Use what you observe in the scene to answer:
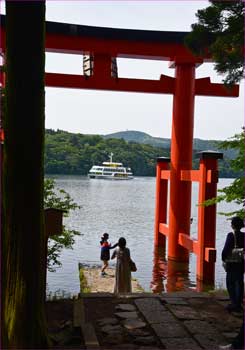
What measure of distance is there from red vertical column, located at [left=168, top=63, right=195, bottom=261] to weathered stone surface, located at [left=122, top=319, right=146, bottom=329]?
330 inches

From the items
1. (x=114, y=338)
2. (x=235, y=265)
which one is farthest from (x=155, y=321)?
(x=235, y=265)

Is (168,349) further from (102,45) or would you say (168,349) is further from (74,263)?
(74,263)

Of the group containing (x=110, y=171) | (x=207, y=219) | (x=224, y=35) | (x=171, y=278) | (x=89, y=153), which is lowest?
(x=171, y=278)

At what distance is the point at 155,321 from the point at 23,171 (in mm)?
2284

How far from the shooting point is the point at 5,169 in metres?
4.25

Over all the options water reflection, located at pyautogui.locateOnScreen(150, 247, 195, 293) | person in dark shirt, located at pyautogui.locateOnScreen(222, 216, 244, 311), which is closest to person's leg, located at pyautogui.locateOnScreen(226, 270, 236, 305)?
person in dark shirt, located at pyautogui.locateOnScreen(222, 216, 244, 311)

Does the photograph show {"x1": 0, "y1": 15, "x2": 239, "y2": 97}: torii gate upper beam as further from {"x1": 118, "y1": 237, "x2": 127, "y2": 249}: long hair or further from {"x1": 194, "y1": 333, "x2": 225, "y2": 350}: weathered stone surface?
{"x1": 194, "y1": 333, "x2": 225, "y2": 350}: weathered stone surface

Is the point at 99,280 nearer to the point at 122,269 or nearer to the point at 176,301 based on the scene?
the point at 122,269

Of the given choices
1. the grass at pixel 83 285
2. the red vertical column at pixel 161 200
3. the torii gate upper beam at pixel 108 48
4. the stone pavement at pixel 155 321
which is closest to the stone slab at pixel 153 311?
the stone pavement at pixel 155 321

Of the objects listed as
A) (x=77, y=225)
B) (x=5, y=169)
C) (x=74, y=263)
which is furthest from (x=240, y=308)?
(x=77, y=225)

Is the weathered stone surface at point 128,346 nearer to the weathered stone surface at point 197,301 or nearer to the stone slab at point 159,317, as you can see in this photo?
the stone slab at point 159,317

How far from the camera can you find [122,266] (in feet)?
25.7

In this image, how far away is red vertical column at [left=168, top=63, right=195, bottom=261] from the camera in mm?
13375

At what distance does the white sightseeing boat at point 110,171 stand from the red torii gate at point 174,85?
58.6 meters
